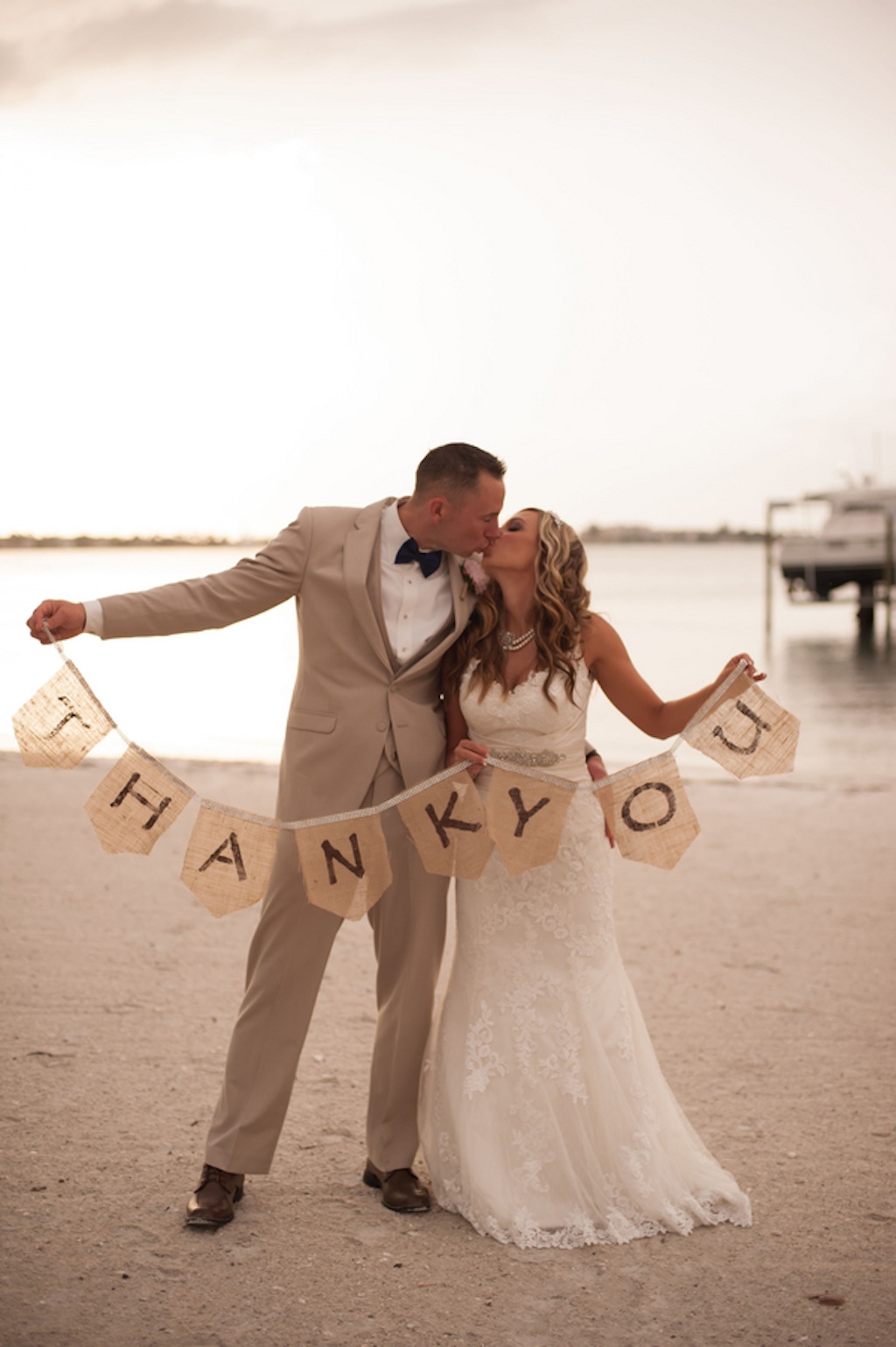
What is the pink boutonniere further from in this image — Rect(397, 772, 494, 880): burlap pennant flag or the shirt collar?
Rect(397, 772, 494, 880): burlap pennant flag

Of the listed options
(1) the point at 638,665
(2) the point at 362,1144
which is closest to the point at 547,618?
(2) the point at 362,1144

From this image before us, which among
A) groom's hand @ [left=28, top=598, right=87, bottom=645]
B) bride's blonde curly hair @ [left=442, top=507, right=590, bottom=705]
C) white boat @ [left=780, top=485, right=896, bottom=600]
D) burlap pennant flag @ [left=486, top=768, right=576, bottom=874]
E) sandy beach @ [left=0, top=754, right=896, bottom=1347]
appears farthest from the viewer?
white boat @ [left=780, top=485, right=896, bottom=600]

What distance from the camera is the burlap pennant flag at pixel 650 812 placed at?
415cm

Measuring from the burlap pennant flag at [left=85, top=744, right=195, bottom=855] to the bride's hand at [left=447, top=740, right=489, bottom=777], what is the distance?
88cm

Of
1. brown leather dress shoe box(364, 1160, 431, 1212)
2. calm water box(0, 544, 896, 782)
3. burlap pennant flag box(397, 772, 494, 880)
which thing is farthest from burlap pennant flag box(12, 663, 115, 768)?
calm water box(0, 544, 896, 782)

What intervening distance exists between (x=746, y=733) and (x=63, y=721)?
7.39 ft

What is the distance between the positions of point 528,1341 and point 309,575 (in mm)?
2388

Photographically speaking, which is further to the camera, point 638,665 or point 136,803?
point 638,665

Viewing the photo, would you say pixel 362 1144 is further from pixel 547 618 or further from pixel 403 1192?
pixel 547 618

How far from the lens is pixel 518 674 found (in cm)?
419

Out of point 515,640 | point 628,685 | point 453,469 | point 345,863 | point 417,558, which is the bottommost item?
point 345,863

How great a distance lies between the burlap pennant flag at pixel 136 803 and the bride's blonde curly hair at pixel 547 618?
1015 mm

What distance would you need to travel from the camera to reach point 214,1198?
4.06 meters

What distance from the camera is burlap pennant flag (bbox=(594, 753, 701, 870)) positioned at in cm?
415
